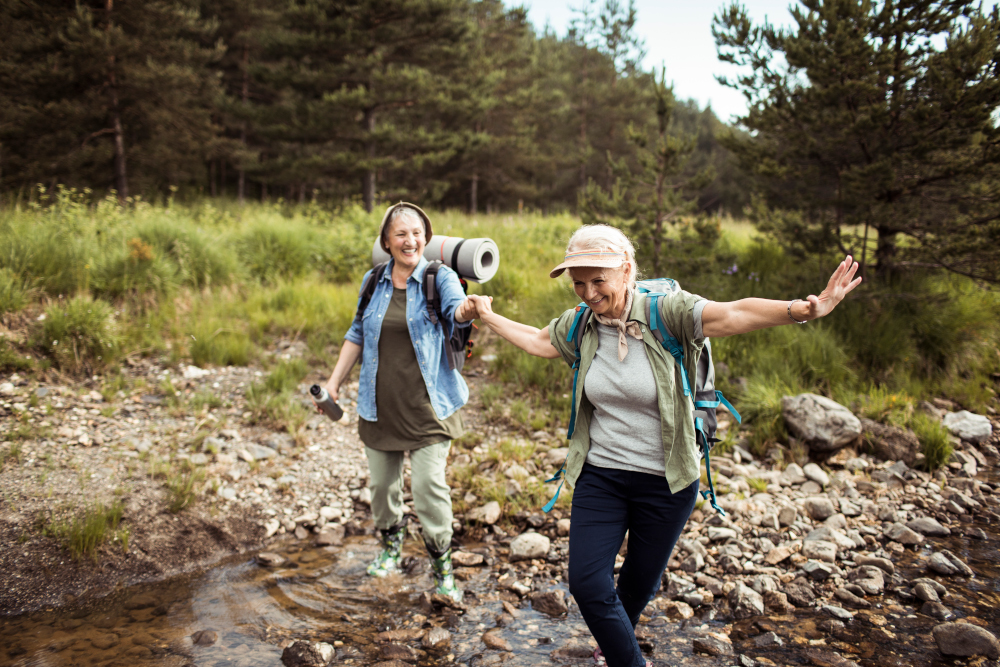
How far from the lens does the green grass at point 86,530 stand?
167 inches

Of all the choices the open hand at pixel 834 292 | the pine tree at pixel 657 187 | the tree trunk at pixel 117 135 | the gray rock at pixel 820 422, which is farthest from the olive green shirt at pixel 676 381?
the tree trunk at pixel 117 135

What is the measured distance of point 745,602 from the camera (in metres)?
3.83

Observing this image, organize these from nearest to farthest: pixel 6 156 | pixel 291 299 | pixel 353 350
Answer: pixel 353 350, pixel 291 299, pixel 6 156

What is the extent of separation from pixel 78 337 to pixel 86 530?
10.8 ft

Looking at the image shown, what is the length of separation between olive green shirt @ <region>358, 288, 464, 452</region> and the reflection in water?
113 centimetres

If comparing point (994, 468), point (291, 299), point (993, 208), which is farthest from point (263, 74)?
point (994, 468)

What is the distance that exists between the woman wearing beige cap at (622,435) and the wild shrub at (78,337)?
619 centimetres

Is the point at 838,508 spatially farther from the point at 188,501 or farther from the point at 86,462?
the point at 86,462

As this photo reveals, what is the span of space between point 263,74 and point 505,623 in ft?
67.1

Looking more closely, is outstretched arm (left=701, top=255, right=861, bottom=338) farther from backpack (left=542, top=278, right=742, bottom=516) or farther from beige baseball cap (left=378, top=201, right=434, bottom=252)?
beige baseball cap (left=378, top=201, right=434, bottom=252)

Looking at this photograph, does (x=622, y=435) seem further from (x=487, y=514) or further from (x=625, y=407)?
(x=487, y=514)

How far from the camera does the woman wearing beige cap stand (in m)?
2.59

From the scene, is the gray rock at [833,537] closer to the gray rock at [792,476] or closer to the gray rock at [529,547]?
the gray rock at [792,476]

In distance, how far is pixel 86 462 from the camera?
5.28 m
